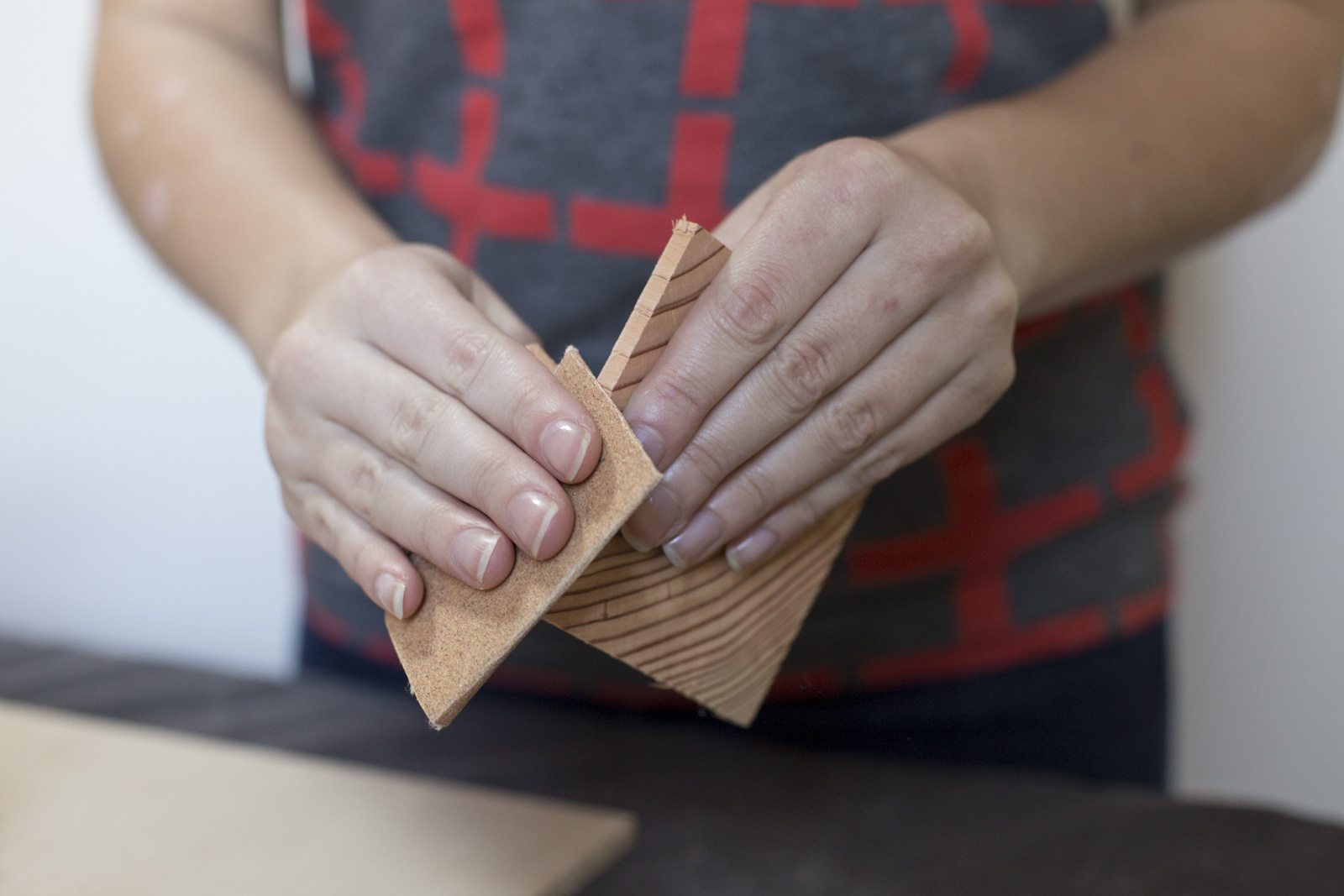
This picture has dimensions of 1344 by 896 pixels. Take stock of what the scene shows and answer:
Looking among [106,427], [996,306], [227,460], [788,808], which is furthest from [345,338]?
[106,427]

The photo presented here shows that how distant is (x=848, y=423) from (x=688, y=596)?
0.13 meters

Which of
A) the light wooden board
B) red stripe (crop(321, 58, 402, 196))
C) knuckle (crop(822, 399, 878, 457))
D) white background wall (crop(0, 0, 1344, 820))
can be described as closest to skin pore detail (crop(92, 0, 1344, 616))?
knuckle (crop(822, 399, 878, 457))

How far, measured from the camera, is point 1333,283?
1129 mm

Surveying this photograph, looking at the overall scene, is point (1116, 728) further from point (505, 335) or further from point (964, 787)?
point (505, 335)

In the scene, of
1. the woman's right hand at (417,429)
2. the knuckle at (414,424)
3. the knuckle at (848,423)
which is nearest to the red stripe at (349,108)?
the woman's right hand at (417,429)

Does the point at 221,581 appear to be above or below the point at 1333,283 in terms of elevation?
below

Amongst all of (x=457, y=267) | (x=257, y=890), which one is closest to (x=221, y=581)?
(x=257, y=890)

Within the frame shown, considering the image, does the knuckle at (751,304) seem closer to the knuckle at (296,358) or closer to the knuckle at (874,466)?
the knuckle at (874,466)

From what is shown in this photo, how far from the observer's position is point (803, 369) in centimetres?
49

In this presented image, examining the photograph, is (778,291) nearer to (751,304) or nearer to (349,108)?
(751,304)

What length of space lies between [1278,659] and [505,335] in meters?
1.16

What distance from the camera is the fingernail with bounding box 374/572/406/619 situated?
1.73 feet

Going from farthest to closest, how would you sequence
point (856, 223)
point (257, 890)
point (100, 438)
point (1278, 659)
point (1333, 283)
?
point (100, 438) → point (1278, 659) → point (1333, 283) → point (257, 890) → point (856, 223)

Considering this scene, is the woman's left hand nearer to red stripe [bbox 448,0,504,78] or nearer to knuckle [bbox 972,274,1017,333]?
knuckle [bbox 972,274,1017,333]
